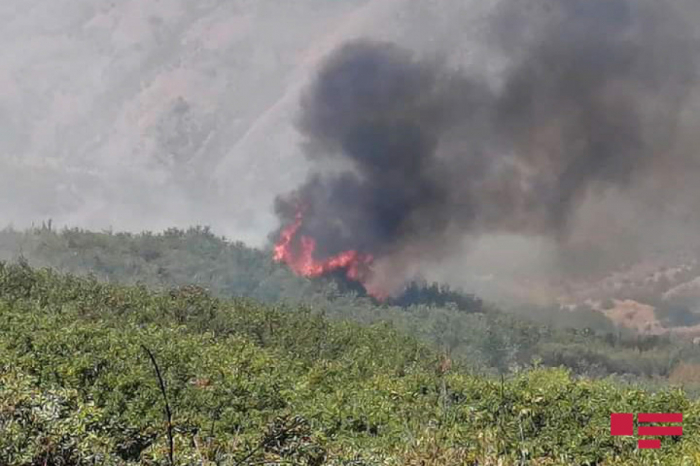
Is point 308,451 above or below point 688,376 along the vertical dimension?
below

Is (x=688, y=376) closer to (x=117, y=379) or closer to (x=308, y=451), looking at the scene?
(x=117, y=379)

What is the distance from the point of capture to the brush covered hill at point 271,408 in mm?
10453

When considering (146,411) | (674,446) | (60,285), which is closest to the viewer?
(674,446)

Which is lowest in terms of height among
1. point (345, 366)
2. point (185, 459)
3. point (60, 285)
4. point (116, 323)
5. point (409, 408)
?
point (185, 459)

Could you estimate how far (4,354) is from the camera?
107 ft

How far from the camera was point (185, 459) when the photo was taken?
947cm

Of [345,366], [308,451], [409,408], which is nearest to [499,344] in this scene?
[345,366]

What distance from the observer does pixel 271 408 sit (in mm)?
33000

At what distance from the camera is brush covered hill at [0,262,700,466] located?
34.3 ft

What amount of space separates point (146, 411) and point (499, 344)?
125043 mm

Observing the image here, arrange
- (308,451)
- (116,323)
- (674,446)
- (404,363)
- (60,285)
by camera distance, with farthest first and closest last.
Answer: (60,285)
(404,363)
(116,323)
(674,446)
(308,451)

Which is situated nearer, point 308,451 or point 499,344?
point 308,451

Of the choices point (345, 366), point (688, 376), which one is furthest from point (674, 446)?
point (688, 376)

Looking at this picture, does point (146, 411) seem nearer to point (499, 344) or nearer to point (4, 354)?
point (4, 354)
